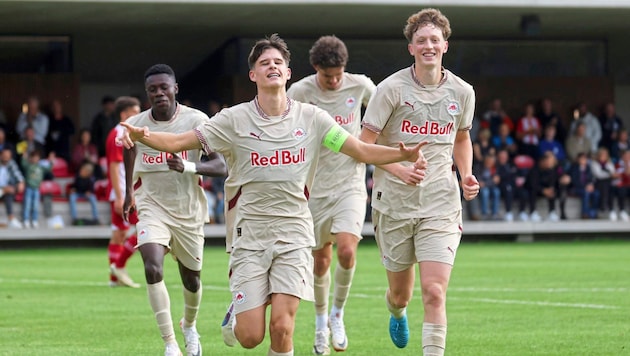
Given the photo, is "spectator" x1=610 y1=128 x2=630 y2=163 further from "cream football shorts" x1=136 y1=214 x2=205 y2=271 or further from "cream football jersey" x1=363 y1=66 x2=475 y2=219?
"cream football jersey" x1=363 y1=66 x2=475 y2=219

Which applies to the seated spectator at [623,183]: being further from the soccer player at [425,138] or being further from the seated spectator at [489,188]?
the soccer player at [425,138]

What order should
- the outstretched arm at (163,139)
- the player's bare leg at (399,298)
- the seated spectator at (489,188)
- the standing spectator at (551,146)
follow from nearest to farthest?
the outstretched arm at (163,139), the player's bare leg at (399,298), the seated spectator at (489,188), the standing spectator at (551,146)

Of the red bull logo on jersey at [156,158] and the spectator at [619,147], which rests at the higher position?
the red bull logo on jersey at [156,158]

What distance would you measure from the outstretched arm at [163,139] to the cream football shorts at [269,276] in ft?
2.48

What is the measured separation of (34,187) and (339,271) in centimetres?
1639

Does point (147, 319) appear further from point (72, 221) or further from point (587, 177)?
point (587, 177)

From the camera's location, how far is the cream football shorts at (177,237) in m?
9.72

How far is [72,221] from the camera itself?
88.3 feet

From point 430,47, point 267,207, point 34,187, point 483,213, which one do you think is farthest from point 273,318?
point 483,213

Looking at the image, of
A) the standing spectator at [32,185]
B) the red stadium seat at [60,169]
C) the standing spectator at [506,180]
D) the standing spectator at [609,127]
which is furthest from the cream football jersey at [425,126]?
the standing spectator at [609,127]

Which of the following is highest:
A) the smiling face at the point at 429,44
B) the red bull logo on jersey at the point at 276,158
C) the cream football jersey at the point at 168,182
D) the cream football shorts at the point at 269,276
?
the smiling face at the point at 429,44

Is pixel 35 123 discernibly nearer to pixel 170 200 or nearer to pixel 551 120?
pixel 551 120

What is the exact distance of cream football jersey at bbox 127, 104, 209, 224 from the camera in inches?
388

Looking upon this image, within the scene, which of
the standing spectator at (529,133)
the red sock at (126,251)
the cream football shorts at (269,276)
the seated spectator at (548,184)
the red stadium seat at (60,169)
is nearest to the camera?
the cream football shorts at (269,276)
